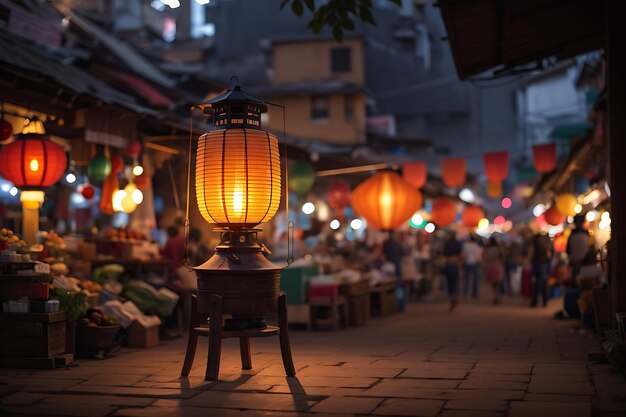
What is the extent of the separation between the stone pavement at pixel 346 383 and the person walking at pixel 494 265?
1049 centimetres

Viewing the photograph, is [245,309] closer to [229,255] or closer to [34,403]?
[229,255]

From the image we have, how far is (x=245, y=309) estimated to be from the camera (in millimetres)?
8047

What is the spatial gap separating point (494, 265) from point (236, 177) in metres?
15.7

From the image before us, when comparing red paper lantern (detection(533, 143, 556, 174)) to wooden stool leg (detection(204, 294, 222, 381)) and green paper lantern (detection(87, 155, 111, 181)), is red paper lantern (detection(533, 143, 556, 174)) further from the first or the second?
wooden stool leg (detection(204, 294, 222, 381))

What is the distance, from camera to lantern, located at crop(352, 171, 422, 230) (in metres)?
17.4

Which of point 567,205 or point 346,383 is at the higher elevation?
point 567,205

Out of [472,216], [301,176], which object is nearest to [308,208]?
[301,176]

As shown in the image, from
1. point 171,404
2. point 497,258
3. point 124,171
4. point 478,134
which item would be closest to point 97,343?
point 171,404

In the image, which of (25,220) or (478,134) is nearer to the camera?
(25,220)

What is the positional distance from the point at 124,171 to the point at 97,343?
230 inches

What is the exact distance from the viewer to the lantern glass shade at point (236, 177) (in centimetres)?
808

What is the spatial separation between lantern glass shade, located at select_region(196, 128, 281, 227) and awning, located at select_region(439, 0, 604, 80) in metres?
2.66

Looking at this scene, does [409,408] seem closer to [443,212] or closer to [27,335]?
[27,335]

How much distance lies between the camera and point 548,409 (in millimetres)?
6320
